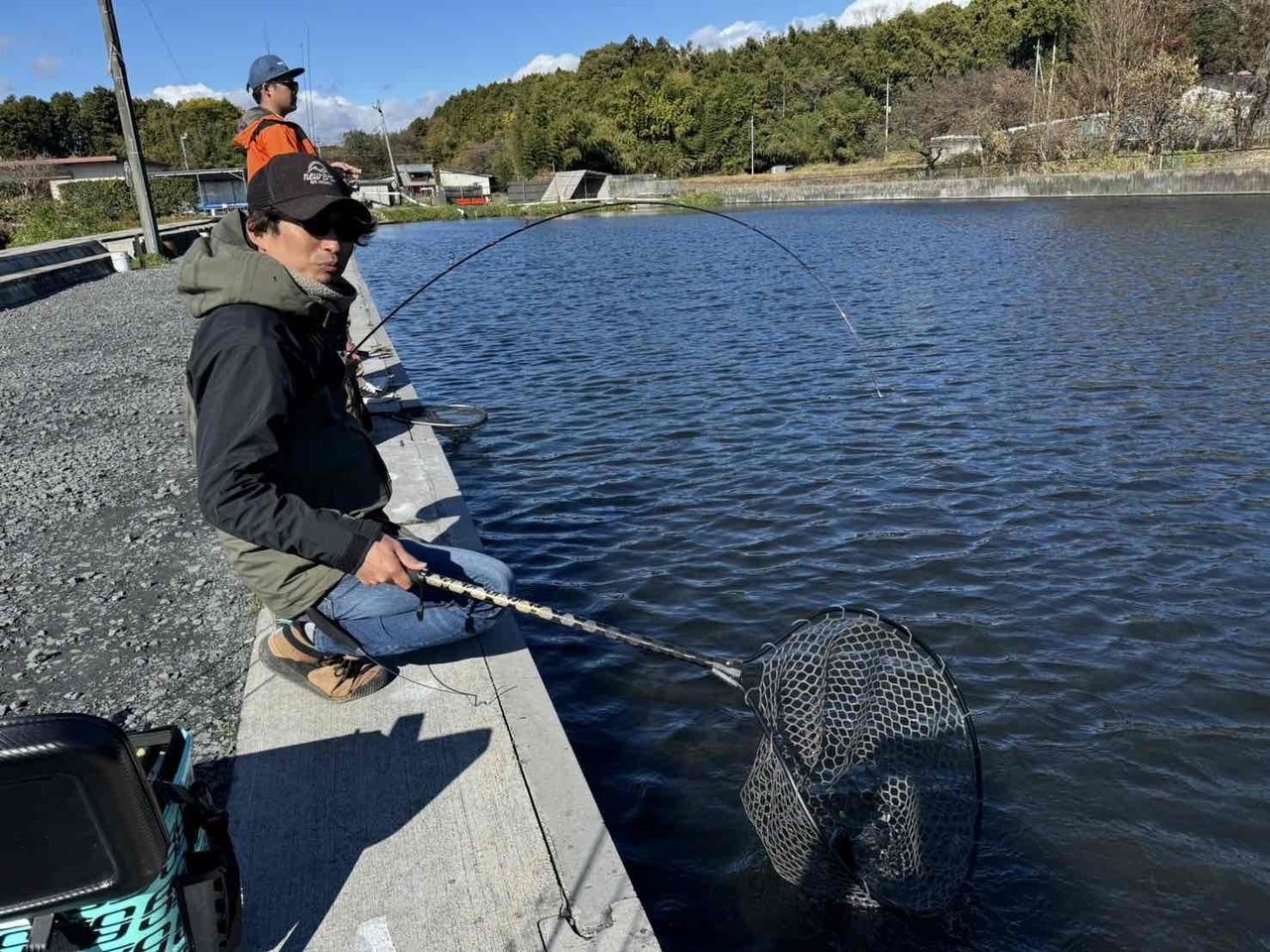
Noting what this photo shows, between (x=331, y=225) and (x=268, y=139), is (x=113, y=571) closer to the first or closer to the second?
(x=268, y=139)

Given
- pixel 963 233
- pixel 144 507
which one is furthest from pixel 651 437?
pixel 963 233

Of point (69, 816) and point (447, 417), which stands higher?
point (69, 816)

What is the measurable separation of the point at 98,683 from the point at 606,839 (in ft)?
9.55

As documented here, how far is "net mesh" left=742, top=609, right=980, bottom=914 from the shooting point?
12.1 ft

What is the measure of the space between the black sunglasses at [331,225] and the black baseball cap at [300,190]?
0.02 m

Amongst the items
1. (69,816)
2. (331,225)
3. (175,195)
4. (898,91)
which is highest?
(898,91)

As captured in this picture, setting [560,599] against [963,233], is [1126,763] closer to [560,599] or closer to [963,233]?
[560,599]

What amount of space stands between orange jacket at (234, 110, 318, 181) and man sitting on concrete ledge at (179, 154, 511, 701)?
10.7ft

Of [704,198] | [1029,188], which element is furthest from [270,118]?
[704,198]

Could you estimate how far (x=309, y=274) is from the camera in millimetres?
3455

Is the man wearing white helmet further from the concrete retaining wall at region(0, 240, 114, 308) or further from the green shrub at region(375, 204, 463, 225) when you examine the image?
the green shrub at region(375, 204, 463, 225)

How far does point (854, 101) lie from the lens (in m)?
103

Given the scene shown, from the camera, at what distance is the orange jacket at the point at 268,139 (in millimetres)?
6859

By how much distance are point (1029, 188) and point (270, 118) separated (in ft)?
176
